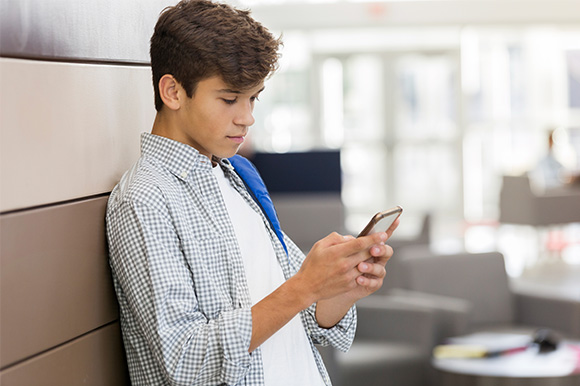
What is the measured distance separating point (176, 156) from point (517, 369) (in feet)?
7.40

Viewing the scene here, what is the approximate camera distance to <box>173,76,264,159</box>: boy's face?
1.43 meters

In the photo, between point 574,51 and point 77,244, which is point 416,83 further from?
point 77,244

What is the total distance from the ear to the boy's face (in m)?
0.02

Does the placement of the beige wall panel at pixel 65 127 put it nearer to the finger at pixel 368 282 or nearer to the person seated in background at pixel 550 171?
the finger at pixel 368 282

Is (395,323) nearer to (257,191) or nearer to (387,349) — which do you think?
(387,349)

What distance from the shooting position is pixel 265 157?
635cm

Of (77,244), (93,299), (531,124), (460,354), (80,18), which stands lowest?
(460,354)

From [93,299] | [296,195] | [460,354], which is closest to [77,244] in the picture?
[93,299]

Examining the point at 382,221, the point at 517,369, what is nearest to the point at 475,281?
the point at 517,369

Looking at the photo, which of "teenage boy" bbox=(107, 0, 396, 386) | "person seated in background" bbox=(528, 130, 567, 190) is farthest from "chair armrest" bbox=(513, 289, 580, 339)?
"person seated in background" bbox=(528, 130, 567, 190)

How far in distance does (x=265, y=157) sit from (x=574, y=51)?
7.68m

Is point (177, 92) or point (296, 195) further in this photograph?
point (296, 195)

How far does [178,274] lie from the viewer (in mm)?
1334

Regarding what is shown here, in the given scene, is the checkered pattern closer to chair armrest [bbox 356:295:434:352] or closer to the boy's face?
the boy's face
